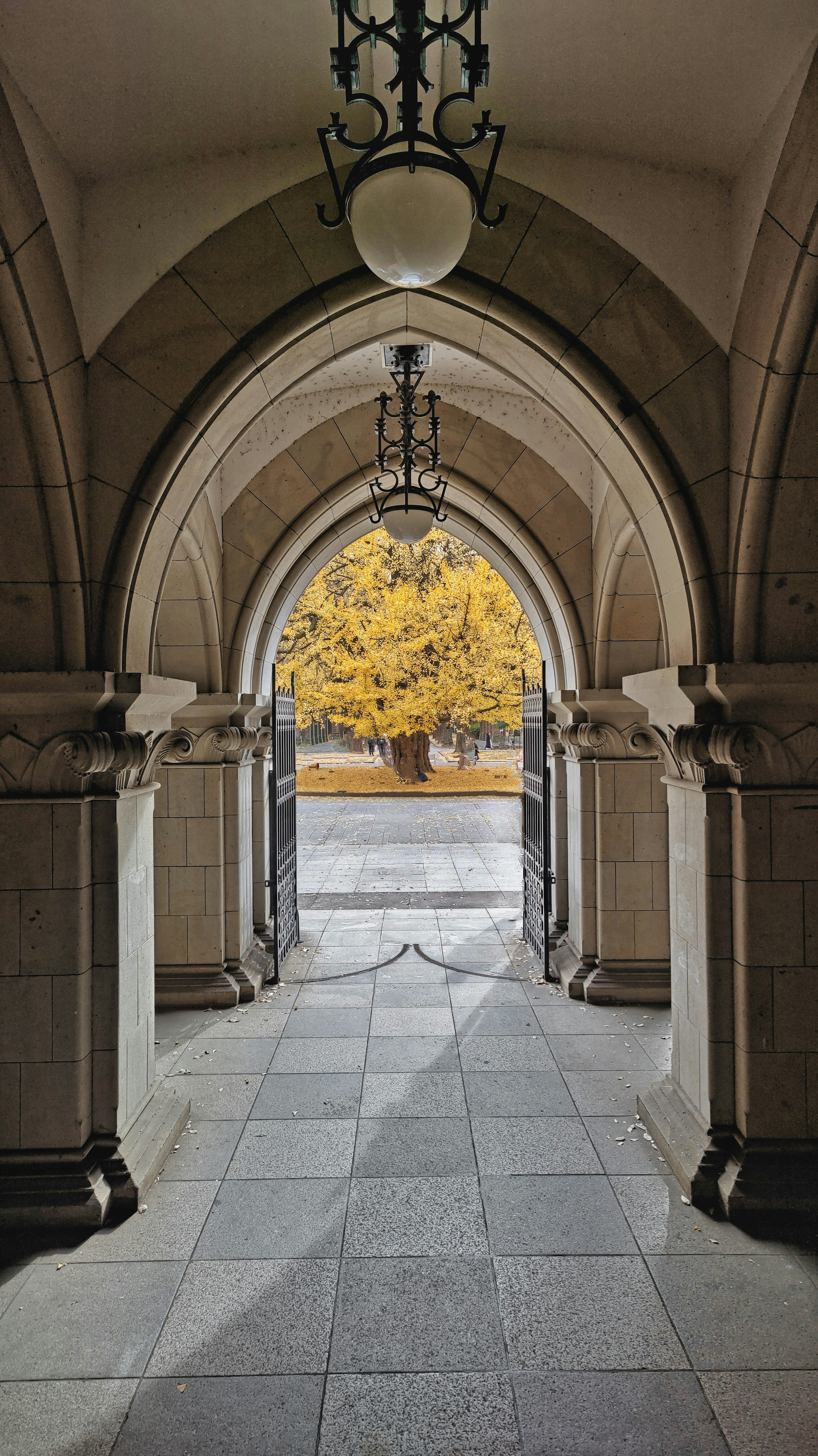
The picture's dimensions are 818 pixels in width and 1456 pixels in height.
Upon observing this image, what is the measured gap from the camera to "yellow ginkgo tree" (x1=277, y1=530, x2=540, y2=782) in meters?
17.8

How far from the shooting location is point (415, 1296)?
284cm

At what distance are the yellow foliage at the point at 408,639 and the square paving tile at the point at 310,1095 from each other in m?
13.5

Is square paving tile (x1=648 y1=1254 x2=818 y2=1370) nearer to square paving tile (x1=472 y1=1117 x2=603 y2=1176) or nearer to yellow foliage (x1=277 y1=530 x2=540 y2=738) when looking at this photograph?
square paving tile (x1=472 y1=1117 x2=603 y2=1176)

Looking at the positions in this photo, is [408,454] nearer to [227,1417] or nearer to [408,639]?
[227,1417]

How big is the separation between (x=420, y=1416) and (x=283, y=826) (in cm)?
558

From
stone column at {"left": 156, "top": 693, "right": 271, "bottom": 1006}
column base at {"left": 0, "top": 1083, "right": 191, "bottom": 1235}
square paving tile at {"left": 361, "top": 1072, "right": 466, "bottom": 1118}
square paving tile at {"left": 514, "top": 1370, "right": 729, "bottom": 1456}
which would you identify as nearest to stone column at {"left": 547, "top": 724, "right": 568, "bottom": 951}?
square paving tile at {"left": 361, "top": 1072, "right": 466, "bottom": 1118}

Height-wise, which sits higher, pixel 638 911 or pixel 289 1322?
pixel 638 911

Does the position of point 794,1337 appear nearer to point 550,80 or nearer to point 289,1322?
point 289,1322

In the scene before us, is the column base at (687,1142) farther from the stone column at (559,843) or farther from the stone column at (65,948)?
the stone column at (559,843)

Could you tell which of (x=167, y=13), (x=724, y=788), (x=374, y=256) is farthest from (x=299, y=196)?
(x=724, y=788)

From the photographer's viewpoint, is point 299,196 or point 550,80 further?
point 299,196

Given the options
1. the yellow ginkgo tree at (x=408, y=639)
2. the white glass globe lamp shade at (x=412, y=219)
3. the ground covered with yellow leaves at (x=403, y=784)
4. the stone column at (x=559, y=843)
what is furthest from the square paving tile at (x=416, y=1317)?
the ground covered with yellow leaves at (x=403, y=784)

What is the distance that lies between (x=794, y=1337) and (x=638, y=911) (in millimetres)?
3461

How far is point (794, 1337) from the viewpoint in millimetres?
2621
